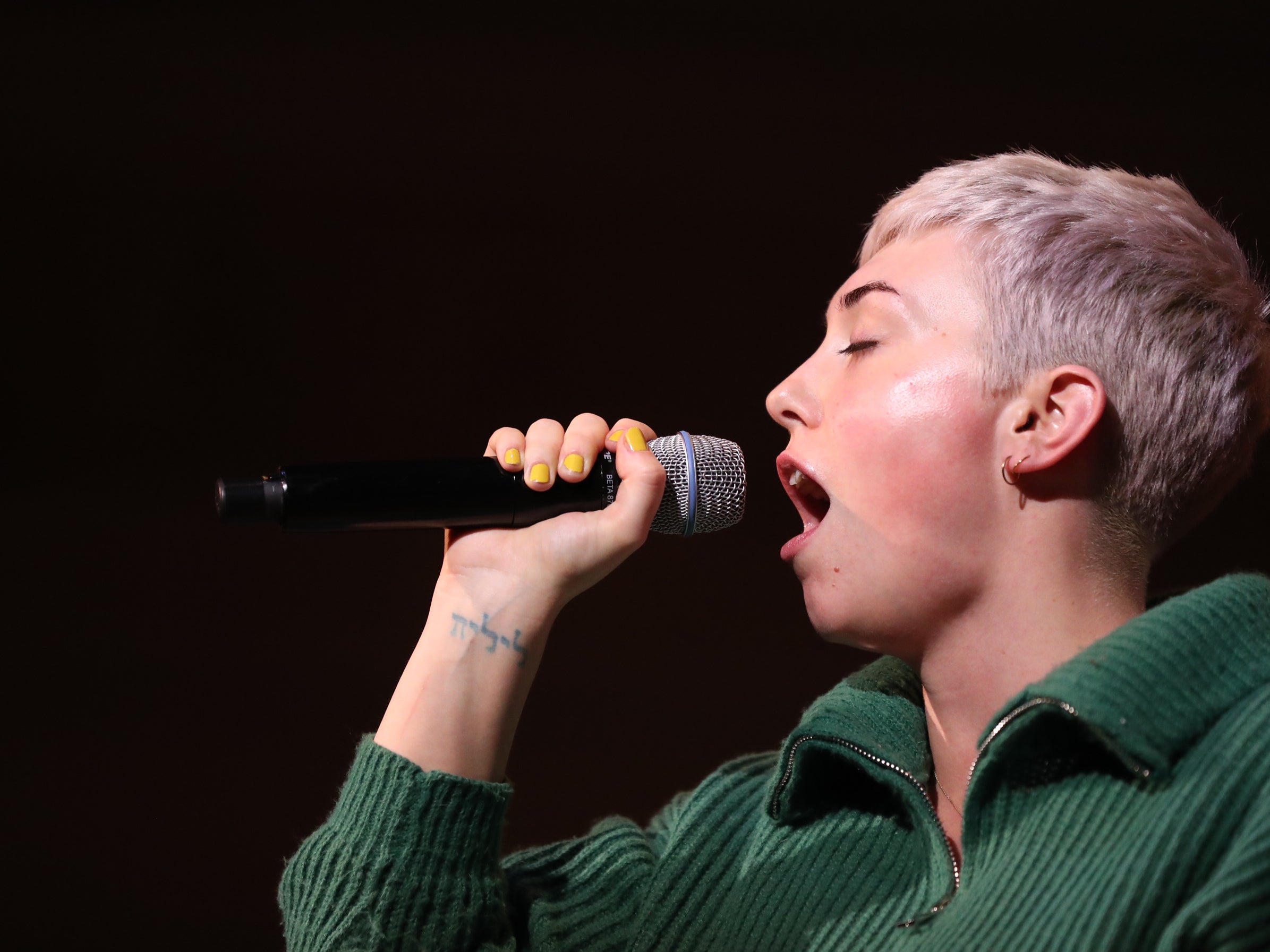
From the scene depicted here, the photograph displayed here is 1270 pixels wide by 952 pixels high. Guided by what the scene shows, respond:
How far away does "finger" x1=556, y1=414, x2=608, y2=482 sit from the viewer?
118cm

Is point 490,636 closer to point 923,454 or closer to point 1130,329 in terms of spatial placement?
point 923,454

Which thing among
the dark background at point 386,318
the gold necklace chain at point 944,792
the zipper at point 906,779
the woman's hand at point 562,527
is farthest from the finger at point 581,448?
the dark background at point 386,318

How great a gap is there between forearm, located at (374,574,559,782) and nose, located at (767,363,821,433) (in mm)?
338

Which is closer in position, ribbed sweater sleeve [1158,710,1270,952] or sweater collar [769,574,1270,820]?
ribbed sweater sleeve [1158,710,1270,952]

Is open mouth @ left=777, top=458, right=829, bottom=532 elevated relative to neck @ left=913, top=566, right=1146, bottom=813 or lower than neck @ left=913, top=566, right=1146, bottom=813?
elevated

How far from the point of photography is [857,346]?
121 centimetres

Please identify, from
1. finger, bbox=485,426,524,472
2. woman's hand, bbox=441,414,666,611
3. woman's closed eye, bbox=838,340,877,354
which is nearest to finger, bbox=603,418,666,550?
woman's hand, bbox=441,414,666,611

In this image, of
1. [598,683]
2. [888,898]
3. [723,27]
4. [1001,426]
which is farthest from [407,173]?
[888,898]

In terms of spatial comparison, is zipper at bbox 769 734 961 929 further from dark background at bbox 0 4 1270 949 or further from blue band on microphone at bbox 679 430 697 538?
dark background at bbox 0 4 1270 949

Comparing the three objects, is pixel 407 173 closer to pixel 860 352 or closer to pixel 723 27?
pixel 723 27

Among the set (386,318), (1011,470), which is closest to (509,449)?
(1011,470)

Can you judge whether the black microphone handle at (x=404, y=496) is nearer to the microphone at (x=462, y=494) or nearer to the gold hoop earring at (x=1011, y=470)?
the microphone at (x=462, y=494)

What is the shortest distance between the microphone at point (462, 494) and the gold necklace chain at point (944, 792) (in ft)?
1.26

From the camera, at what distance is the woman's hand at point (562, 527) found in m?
1.17
